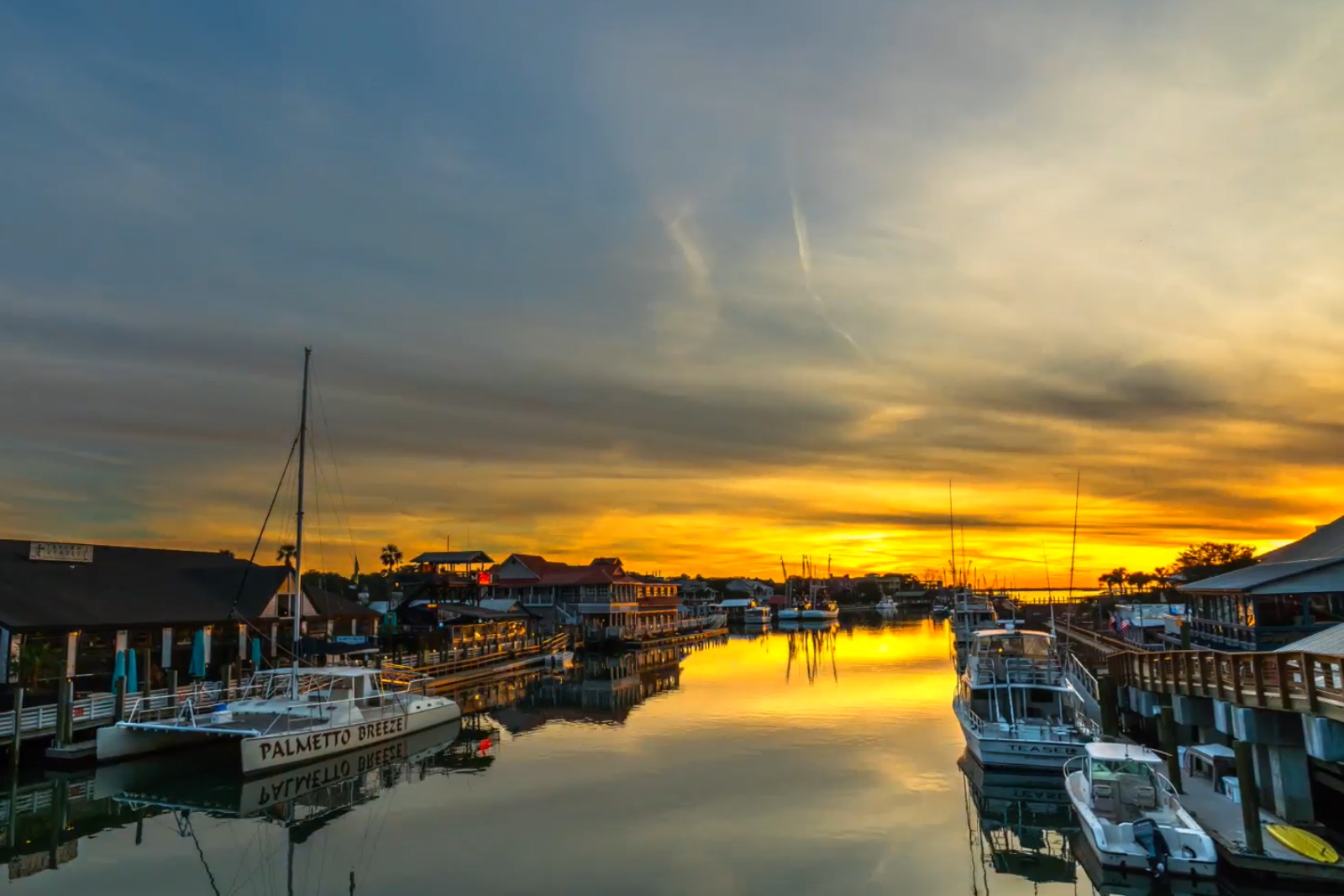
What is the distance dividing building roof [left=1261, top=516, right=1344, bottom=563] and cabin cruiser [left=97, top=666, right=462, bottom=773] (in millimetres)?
37290

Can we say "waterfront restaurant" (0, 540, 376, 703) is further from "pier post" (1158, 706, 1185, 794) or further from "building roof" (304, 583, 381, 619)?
"pier post" (1158, 706, 1185, 794)

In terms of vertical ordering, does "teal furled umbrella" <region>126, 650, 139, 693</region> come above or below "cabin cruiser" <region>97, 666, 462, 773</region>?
above

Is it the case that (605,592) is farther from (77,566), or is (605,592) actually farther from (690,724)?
(77,566)

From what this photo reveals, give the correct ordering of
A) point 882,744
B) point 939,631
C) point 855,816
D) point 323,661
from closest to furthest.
A: point 855,816 < point 882,744 < point 323,661 < point 939,631

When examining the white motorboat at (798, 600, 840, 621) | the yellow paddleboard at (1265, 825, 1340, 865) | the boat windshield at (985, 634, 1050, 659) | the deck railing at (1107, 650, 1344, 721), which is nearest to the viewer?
the yellow paddleboard at (1265, 825, 1340, 865)

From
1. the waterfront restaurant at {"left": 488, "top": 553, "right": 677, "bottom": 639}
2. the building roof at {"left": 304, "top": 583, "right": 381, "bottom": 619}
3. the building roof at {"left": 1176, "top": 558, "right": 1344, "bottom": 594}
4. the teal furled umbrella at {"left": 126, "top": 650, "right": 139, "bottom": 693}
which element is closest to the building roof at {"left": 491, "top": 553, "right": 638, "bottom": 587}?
the waterfront restaurant at {"left": 488, "top": 553, "right": 677, "bottom": 639}

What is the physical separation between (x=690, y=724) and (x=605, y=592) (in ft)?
167

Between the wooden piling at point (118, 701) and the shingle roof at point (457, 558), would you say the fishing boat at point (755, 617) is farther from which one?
the wooden piling at point (118, 701)

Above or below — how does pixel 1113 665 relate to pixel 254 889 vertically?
above

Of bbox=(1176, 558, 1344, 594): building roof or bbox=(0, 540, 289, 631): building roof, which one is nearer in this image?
bbox=(1176, 558, 1344, 594): building roof

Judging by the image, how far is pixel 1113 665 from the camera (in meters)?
36.7

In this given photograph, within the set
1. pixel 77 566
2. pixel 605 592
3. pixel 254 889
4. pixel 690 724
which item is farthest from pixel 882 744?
pixel 605 592

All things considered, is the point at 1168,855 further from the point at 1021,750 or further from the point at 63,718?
the point at 63,718

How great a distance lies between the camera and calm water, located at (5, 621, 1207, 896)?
19.5m
